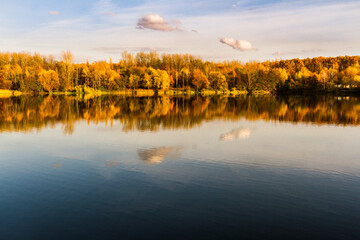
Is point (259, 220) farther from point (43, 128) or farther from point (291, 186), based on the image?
point (43, 128)

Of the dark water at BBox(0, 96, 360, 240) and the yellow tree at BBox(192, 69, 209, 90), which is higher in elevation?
the yellow tree at BBox(192, 69, 209, 90)

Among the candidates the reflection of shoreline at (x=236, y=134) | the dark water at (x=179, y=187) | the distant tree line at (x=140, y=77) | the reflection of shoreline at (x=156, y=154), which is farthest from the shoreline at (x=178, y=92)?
the reflection of shoreline at (x=156, y=154)

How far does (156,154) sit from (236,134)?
924 centimetres

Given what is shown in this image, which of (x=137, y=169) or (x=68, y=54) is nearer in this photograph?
(x=137, y=169)

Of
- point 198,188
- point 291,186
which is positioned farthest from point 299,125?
point 198,188

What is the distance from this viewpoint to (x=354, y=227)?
27.9 feet

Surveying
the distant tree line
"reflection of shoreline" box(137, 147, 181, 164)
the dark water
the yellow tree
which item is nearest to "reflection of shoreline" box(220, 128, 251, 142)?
the dark water

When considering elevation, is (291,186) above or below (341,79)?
below

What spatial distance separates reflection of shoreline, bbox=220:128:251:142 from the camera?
22.4 metres

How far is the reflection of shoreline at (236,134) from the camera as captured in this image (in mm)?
22416

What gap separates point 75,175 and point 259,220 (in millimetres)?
8290

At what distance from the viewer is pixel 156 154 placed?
56.4ft

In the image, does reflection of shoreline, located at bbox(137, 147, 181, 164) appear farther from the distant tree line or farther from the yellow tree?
the yellow tree

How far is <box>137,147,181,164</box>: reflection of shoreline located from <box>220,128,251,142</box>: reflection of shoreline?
17.6 feet
